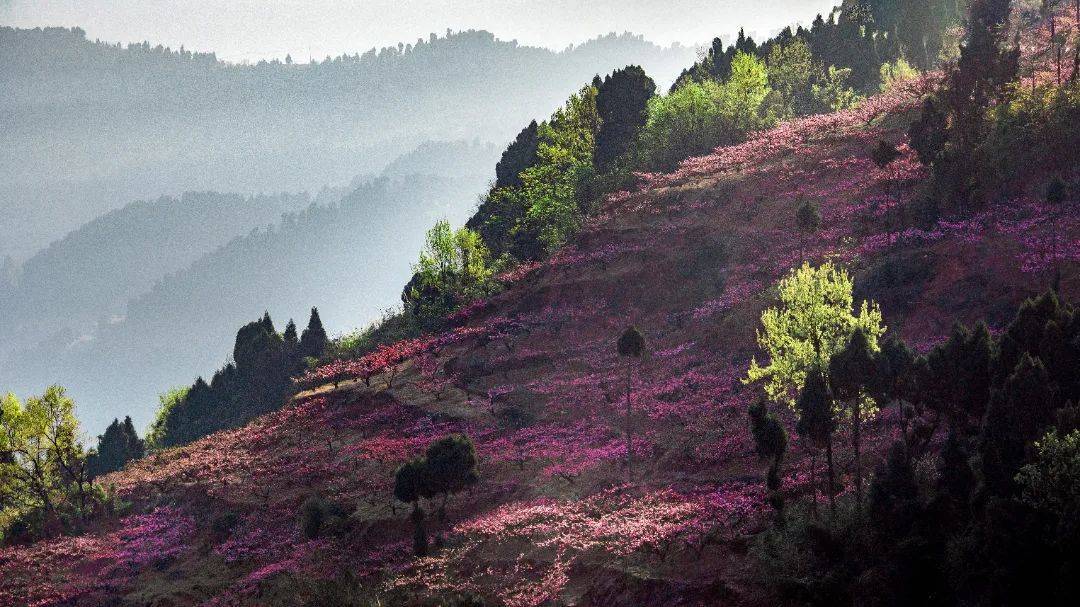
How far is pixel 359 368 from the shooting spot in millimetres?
58125

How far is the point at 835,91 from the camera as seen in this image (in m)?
93.6

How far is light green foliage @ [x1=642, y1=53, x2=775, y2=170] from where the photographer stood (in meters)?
79.4

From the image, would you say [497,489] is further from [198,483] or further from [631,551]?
[198,483]

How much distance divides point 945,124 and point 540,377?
28445 mm

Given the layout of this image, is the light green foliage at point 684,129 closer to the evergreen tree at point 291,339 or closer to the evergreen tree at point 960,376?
the evergreen tree at point 291,339

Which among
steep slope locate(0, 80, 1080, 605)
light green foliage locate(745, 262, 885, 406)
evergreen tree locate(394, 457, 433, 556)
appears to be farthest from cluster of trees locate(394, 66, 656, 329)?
light green foliage locate(745, 262, 885, 406)

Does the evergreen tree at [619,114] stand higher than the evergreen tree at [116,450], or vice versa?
the evergreen tree at [619,114]

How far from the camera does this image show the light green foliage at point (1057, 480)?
19.1 meters

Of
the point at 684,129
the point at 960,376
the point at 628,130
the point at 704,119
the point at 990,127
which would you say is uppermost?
the point at 628,130

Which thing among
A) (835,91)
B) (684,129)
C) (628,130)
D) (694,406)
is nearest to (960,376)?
(694,406)

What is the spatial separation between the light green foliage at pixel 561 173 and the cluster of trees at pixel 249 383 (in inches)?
1031

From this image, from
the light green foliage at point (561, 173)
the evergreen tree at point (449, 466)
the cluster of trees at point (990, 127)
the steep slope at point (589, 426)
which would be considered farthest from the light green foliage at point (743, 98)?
the evergreen tree at point (449, 466)

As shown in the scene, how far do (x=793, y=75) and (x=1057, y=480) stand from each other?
81.7 meters

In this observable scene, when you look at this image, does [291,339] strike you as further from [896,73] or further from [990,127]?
[990,127]
